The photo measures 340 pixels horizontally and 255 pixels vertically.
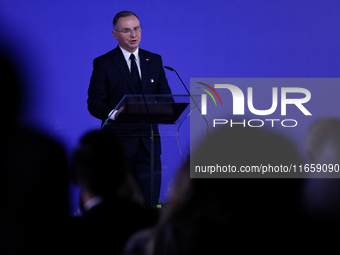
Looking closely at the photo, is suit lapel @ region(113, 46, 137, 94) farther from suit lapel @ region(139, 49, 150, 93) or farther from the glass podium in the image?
the glass podium

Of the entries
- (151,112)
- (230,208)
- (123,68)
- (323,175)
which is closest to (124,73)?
(123,68)

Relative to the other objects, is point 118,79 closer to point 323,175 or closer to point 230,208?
point 323,175

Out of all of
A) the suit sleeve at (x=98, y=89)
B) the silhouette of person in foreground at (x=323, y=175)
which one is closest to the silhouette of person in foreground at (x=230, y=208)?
the silhouette of person in foreground at (x=323, y=175)

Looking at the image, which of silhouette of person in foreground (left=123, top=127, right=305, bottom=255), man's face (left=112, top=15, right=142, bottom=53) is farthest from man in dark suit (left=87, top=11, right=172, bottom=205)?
silhouette of person in foreground (left=123, top=127, right=305, bottom=255)

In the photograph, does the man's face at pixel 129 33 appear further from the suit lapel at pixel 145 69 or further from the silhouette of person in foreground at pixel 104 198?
the silhouette of person in foreground at pixel 104 198

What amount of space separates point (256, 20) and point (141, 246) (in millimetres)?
3712

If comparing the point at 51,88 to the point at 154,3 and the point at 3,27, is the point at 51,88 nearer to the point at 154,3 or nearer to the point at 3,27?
the point at 3,27

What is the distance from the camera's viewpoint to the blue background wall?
3879 mm

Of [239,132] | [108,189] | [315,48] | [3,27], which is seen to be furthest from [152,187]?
[315,48]

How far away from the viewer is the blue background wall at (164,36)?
12.7ft

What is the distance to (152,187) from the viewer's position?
2.02m

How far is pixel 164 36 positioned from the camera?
13.5 feet

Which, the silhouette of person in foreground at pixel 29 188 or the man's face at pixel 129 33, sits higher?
the man's face at pixel 129 33

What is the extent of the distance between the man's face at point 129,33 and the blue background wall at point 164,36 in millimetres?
925
